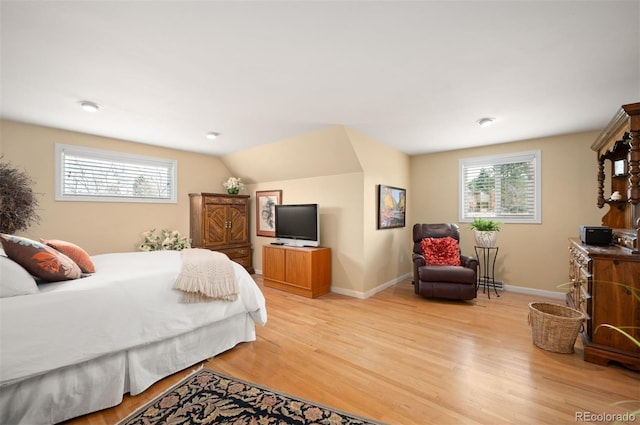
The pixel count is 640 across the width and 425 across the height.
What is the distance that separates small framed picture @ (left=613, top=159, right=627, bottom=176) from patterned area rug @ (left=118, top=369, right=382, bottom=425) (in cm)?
397

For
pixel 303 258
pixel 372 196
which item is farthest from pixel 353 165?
pixel 303 258

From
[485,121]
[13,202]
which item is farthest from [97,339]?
[485,121]

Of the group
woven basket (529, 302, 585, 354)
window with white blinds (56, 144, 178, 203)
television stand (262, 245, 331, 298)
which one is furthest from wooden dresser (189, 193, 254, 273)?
woven basket (529, 302, 585, 354)

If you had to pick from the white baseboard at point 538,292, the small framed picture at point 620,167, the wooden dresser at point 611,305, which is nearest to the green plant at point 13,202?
the wooden dresser at point 611,305

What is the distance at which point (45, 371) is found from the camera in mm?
1562

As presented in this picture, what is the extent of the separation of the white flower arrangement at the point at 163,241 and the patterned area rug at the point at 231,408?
9.27 feet

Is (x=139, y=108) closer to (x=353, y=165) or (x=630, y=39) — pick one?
(x=353, y=165)

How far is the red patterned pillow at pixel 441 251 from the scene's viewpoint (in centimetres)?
406

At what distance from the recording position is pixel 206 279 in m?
2.31

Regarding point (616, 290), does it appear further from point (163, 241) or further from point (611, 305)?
point (163, 241)

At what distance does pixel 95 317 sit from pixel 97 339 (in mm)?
140

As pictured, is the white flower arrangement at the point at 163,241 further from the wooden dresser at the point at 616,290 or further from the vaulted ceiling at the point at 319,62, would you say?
the wooden dresser at the point at 616,290

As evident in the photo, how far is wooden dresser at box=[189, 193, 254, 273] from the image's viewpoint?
4801 mm

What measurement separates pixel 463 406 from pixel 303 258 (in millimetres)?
2720
